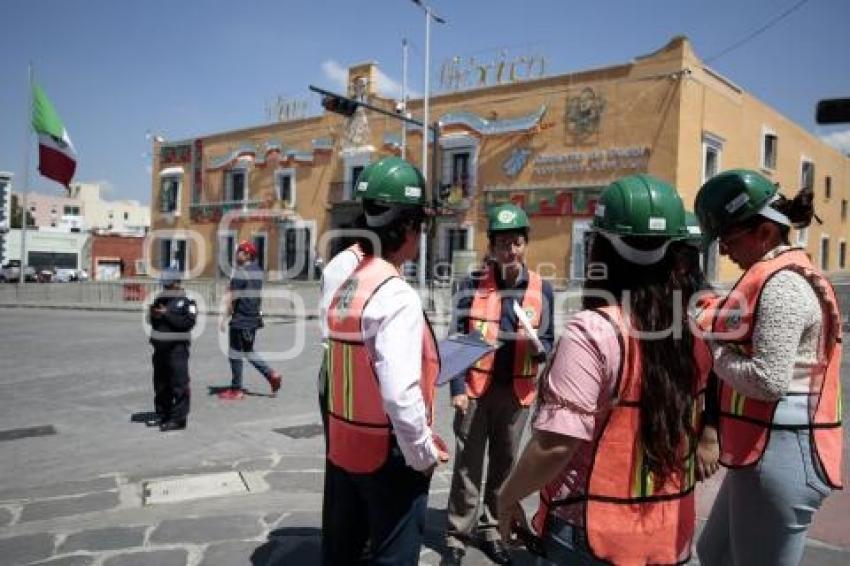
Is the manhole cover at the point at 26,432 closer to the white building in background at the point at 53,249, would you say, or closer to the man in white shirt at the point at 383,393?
the man in white shirt at the point at 383,393

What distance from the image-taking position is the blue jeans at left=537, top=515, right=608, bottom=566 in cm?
185

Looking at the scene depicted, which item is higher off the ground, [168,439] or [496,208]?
[496,208]

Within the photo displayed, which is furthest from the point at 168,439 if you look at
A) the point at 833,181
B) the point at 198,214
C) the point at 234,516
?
the point at 833,181

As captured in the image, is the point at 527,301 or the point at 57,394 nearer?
the point at 527,301

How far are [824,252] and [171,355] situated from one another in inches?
1408

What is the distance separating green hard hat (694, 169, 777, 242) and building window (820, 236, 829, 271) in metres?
36.3

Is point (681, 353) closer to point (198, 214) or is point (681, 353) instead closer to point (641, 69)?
point (641, 69)

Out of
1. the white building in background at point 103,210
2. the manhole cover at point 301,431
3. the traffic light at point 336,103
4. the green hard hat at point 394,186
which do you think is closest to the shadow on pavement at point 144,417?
the manhole cover at point 301,431

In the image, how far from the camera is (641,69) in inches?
901

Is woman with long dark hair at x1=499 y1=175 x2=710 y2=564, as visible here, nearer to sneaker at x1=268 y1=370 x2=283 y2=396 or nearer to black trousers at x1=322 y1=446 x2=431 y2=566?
black trousers at x1=322 y1=446 x2=431 y2=566

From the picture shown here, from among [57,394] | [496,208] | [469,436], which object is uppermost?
[496,208]

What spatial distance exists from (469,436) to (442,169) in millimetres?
25258

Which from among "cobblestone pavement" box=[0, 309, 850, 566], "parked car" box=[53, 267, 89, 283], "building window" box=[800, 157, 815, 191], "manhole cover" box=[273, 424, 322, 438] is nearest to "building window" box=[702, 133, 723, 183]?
"building window" box=[800, 157, 815, 191]

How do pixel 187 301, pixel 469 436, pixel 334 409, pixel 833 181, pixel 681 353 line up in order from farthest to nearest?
pixel 833 181 < pixel 187 301 < pixel 469 436 < pixel 334 409 < pixel 681 353
